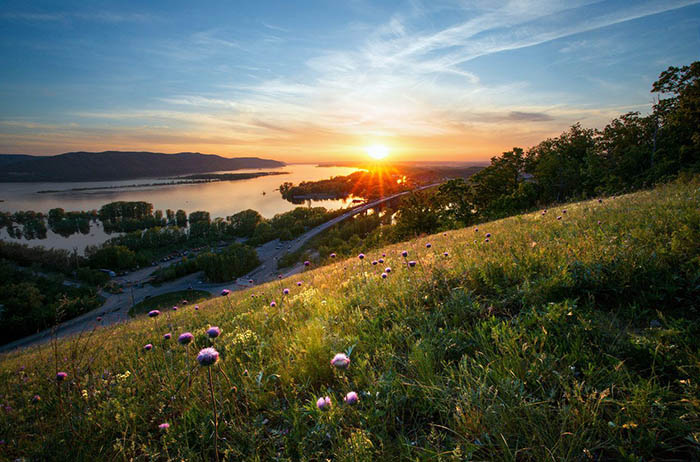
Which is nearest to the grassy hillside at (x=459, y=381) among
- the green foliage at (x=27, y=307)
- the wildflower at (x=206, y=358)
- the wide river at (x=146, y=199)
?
the wildflower at (x=206, y=358)

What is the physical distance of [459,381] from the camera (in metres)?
1.77

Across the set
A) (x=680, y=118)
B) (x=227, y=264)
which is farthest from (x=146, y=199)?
(x=680, y=118)

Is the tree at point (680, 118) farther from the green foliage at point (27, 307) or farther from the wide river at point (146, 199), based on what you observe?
the wide river at point (146, 199)

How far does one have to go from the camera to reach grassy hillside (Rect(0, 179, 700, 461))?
4.67ft

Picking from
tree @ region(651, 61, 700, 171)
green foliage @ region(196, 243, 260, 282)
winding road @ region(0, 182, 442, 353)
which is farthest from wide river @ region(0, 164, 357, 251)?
tree @ region(651, 61, 700, 171)

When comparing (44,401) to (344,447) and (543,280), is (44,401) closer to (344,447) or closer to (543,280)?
(344,447)

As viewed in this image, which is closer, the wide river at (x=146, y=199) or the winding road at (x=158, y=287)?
the winding road at (x=158, y=287)

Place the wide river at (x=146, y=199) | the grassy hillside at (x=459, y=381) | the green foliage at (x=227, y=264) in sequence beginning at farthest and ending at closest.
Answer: the wide river at (x=146, y=199) → the green foliage at (x=227, y=264) → the grassy hillside at (x=459, y=381)

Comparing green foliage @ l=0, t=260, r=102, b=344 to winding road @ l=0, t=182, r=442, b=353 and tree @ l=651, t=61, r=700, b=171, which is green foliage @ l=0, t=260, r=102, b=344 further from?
tree @ l=651, t=61, r=700, b=171

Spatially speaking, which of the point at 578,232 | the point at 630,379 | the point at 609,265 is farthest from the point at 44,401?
the point at 578,232

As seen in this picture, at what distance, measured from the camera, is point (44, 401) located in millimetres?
3250

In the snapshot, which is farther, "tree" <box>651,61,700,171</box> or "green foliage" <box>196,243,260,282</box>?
"green foliage" <box>196,243,260,282</box>

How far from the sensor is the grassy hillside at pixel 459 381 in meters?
1.42

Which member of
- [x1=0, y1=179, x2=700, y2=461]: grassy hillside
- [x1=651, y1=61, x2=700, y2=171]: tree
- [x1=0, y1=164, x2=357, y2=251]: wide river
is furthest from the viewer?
[x1=0, y1=164, x2=357, y2=251]: wide river
